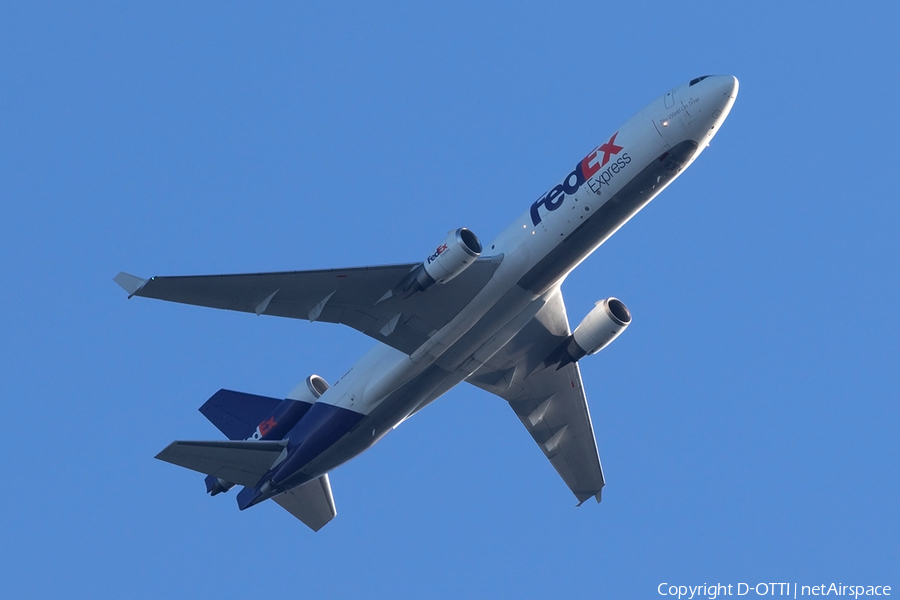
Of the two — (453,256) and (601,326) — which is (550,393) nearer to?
(601,326)

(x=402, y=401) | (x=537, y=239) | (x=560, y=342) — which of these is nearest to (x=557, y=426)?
(x=560, y=342)

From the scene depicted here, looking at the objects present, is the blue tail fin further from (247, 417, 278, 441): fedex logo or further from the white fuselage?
the white fuselage

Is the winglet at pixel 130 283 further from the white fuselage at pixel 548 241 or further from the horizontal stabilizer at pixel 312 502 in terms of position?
the horizontal stabilizer at pixel 312 502

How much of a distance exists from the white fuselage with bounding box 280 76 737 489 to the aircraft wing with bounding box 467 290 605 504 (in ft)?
12.1

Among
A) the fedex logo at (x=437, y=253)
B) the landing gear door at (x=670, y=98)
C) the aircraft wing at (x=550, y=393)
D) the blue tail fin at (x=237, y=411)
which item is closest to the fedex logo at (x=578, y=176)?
the landing gear door at (x=670, y=98)

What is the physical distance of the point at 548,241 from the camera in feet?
121

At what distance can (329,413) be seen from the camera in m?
41.2

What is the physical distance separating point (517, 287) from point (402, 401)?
6.51m

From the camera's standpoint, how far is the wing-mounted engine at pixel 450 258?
3569cm

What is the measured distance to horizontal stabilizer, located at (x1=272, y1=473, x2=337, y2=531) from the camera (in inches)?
1790

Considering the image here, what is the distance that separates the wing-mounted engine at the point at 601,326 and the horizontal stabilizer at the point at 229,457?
39.7 ft

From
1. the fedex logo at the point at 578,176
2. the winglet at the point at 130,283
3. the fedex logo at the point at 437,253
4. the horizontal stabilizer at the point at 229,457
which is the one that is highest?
the fedex logo at the point at 578,176

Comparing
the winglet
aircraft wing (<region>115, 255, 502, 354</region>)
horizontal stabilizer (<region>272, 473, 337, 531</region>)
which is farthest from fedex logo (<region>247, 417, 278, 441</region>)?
the winglet

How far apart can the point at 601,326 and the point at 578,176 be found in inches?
281
